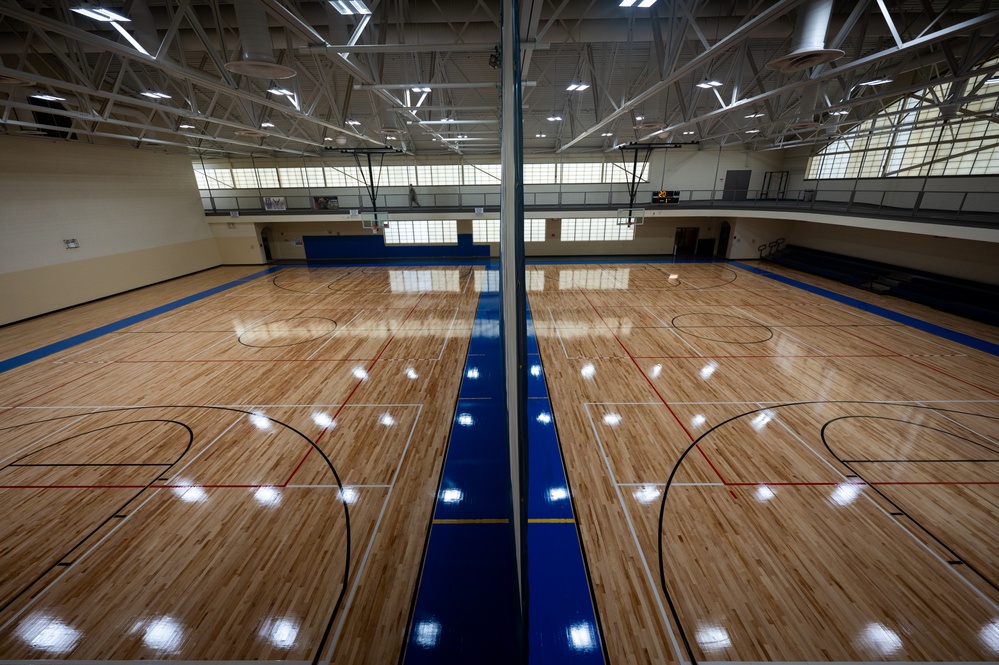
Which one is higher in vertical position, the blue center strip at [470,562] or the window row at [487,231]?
the window row at [487,231]

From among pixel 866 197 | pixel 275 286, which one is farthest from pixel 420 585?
pixel 866 197

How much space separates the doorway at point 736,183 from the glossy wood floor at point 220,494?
67.6ft

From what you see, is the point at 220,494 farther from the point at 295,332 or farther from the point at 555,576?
the point at 295,332

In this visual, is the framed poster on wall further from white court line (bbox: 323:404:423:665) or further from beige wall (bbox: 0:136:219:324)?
white court line (bbox: 323:404:423:665)

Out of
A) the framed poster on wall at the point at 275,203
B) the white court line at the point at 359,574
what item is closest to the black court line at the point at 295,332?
the white court line at the point at 359,574

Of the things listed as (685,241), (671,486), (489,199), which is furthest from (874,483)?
(685,241)

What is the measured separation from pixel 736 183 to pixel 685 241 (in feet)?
13.8

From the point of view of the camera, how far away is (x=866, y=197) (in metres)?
18.2

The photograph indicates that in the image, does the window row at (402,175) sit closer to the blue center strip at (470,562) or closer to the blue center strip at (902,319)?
the blue center strip at (902,319)

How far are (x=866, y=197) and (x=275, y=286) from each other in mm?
27843

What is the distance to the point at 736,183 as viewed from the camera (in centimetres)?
2367

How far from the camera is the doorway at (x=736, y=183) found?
23.5m

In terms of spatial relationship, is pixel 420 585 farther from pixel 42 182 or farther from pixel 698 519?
pixel 42 182

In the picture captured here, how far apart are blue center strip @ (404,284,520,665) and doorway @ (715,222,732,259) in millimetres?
22403
